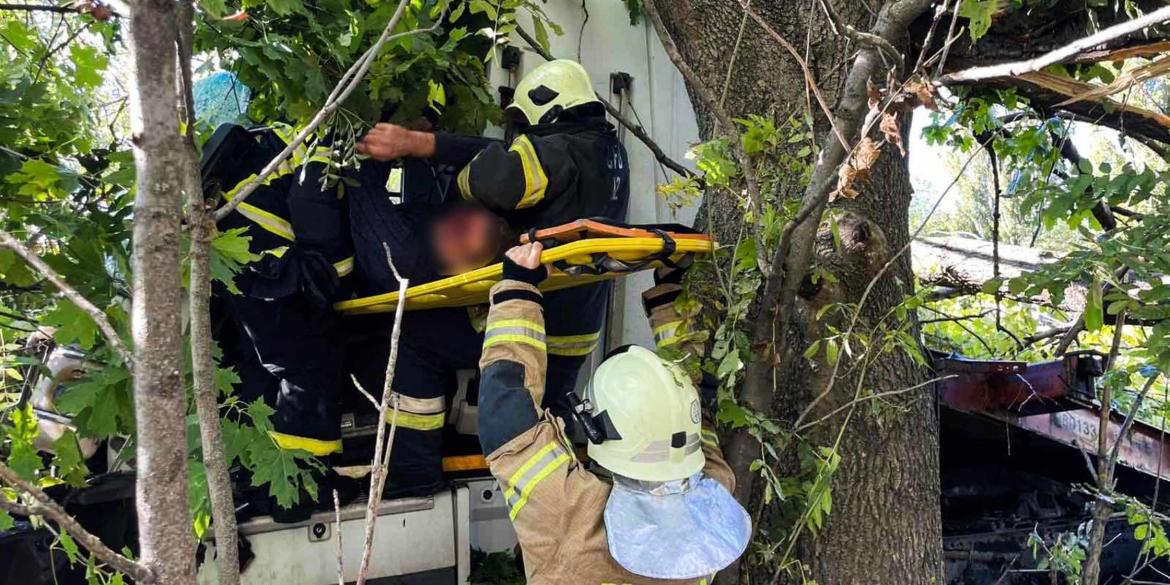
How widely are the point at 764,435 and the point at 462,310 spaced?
4.14ft

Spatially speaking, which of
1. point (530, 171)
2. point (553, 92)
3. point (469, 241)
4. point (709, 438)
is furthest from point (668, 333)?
point (553, 92)

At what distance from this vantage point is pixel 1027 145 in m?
4.19

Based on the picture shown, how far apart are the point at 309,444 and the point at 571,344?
1060 mm

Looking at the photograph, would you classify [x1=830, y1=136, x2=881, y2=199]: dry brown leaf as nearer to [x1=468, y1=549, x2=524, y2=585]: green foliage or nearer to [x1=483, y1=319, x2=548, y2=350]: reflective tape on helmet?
[x1=483, y1=319, x2=548, y2=350]: reflective tape on helmet

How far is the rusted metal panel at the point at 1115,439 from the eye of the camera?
4.52 metres

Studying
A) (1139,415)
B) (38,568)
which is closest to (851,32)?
(38,568)

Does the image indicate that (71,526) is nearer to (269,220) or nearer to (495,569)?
(269,220)

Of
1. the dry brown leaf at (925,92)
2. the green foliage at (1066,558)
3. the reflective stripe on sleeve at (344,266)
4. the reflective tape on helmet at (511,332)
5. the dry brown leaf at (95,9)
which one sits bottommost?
the green foliage at (1066,558)

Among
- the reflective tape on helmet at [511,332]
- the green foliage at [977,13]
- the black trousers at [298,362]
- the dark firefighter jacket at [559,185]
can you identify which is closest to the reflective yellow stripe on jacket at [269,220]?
the black trousers at [298,362]

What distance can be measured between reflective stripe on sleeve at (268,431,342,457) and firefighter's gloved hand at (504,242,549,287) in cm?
122

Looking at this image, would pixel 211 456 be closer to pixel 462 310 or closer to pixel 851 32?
pixel 851 32

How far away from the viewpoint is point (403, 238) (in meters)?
3.40

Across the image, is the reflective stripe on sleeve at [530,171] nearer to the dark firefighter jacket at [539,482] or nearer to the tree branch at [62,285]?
the dark firefighter jacket at [539,482]

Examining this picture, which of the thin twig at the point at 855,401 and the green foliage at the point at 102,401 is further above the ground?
the green foliage at the point at 102,401
